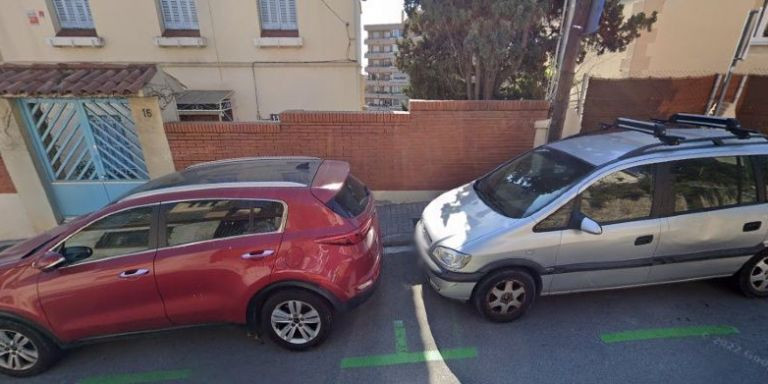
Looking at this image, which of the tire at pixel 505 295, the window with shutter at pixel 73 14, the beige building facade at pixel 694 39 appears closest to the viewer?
the tire at pixel 505 295

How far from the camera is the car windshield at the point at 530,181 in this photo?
9.77 ft

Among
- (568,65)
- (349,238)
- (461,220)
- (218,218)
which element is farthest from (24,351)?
(568,65)

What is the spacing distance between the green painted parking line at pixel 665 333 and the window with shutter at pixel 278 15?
8.27 meters

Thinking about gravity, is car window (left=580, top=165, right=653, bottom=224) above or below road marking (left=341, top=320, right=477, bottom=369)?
above

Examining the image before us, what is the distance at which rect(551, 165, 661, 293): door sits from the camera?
9.36ft

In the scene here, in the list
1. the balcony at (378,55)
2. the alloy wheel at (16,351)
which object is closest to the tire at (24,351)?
the alloy wheel at (16,351)

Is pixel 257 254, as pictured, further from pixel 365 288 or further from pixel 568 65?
pixel 568 65

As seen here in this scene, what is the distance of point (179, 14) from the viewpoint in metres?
7.57

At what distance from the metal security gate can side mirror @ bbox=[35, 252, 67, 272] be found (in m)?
3.38

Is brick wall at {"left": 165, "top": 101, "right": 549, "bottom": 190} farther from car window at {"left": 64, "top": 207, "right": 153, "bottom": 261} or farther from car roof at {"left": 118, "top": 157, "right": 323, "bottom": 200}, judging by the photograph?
car window at {"left": 64, "top": 207, "right": 153, "bottom": 261}

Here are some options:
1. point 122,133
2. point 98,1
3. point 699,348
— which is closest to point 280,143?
point 122,133

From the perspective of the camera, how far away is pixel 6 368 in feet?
8.54

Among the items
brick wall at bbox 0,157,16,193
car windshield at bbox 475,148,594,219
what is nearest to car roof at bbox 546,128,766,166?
car windshield at bbox 475,148,594,219

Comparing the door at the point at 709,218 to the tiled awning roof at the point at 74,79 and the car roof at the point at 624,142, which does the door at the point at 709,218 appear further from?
the tiled awning roof at the point at 74,79
